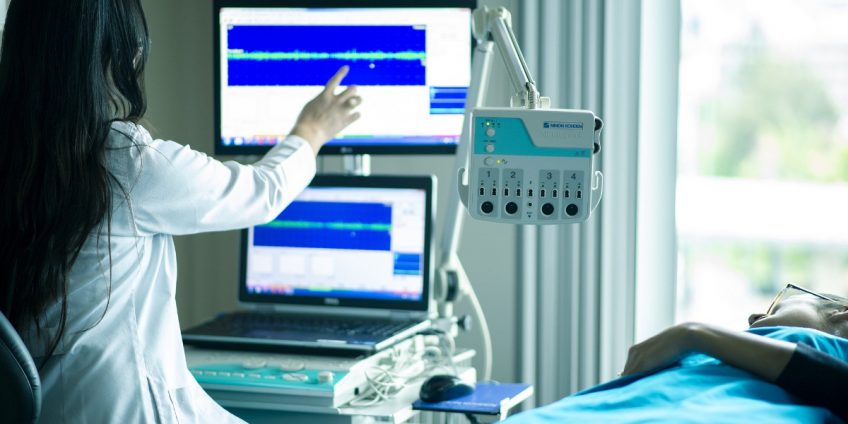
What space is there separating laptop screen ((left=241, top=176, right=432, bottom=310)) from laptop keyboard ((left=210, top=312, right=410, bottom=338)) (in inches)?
1.7

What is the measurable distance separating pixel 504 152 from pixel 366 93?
0.92 metres

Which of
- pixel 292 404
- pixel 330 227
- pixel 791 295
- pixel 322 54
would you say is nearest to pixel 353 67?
pixel 322 54

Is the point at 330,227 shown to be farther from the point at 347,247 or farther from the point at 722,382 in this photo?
the point at 722,382

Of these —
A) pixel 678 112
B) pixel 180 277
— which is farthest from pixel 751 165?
pixel 180 277

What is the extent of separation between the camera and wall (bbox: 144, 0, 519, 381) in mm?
2711

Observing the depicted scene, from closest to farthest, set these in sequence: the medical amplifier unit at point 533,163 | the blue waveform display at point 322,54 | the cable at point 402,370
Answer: the medical amplifier unit at point 533,163
the cable at point 402,370
the blue waveform display at point 322,54

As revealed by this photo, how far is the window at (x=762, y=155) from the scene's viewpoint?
173 inches

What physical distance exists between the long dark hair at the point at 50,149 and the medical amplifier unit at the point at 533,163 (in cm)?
55

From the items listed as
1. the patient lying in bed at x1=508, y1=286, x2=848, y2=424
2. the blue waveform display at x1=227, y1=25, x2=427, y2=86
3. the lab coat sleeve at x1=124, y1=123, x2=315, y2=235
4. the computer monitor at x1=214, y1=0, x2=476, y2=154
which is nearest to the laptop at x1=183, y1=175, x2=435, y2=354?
the computer monitor at x1=214, y1=0, x2=476, y2=154

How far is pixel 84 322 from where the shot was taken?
4.77 feet

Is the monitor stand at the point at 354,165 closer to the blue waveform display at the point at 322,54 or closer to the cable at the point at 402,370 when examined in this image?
the blue waveform display at the point at 322,54

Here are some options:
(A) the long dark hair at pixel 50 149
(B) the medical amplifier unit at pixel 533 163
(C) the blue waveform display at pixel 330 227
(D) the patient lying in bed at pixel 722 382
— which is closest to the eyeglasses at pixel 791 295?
(D) the patient lying in bed at pixel 722 382

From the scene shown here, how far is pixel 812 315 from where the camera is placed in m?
1.79

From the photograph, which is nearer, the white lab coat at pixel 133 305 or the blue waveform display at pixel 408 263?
the white lab coat at pixel 133 305
